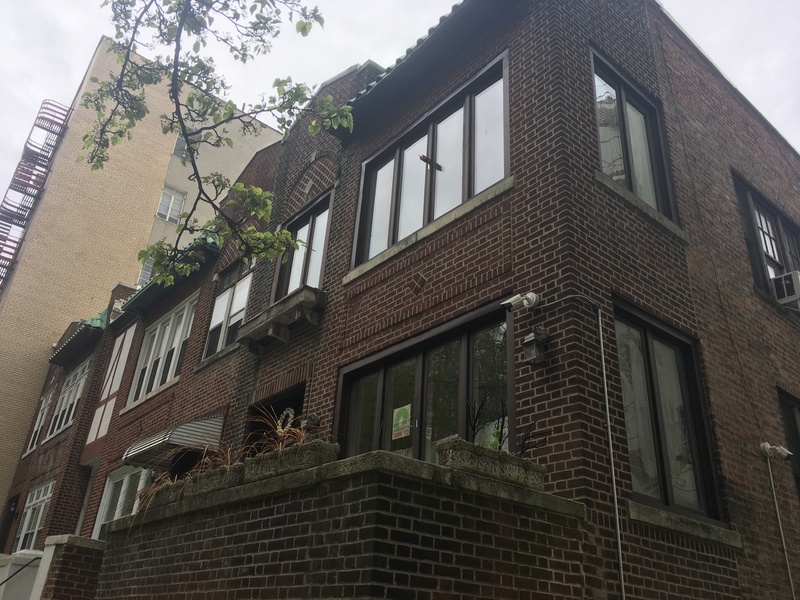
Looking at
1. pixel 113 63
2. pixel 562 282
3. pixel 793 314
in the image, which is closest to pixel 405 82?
pixel 562 282

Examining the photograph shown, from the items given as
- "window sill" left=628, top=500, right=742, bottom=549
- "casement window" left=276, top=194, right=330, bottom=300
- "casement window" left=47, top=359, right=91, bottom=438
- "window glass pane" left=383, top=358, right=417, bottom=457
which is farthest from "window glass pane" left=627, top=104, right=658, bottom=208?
"casement window" left=47, top=359, right=91, bottom=438

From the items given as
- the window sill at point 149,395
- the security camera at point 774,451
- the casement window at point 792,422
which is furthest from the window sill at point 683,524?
the window sill at point 149,395

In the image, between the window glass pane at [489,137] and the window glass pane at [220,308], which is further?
the window glass pane at [220,308]

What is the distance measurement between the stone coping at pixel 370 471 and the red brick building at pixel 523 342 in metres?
0.02

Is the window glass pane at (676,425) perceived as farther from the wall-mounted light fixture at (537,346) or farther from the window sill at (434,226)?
the window sill at (434,226)

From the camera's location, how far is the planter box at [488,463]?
4.73 m

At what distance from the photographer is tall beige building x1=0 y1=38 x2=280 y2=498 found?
28844mm

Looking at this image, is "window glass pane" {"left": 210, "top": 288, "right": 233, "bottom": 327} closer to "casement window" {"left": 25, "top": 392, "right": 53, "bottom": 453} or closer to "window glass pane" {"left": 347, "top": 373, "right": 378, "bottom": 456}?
"window glass pane" {"left": 347, "top": 373, "right": 378, "bottom": 456}

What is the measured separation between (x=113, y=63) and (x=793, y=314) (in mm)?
35198

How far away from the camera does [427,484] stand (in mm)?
4375

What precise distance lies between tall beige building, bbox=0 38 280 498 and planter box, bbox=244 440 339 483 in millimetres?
25909

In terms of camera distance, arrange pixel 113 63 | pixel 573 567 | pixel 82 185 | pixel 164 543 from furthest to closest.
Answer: pixel 113 63 → pixel 82 185 → pixel 164 543 → pixel 573 567

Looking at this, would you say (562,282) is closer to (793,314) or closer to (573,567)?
(573,567)

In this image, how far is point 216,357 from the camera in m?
13.2
